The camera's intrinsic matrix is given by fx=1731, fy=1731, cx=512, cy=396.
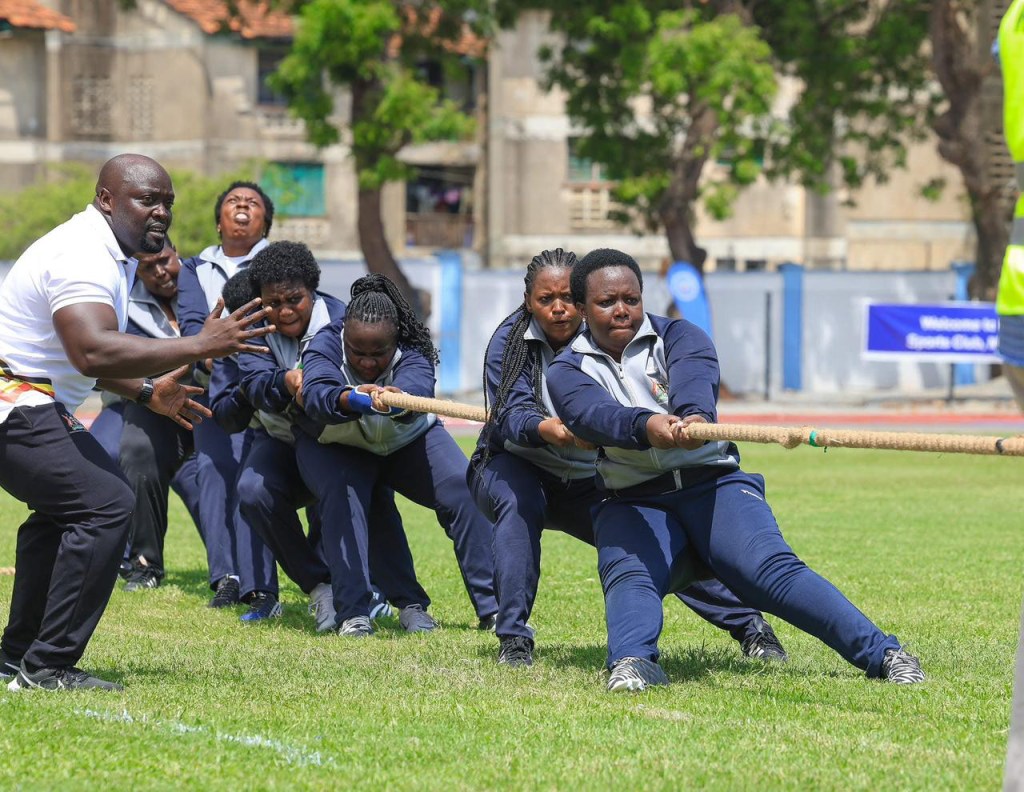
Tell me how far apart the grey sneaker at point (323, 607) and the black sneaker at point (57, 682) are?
1976 millimetres

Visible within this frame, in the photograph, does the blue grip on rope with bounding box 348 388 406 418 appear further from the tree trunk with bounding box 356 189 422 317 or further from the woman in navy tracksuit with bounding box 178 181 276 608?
the tree trunk with bounding box 356 189 422 317

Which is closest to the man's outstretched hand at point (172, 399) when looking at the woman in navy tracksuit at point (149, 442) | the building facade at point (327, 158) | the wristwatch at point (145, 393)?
the wristwatch at point (145, 393)

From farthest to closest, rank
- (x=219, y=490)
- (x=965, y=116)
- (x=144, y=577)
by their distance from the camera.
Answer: (x=965, y=116), (x=144, y=577), (x=219, y=490)

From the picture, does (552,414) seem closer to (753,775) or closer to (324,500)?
(324,500)

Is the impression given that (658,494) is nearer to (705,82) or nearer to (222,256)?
(222,256)

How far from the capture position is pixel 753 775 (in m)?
5.29

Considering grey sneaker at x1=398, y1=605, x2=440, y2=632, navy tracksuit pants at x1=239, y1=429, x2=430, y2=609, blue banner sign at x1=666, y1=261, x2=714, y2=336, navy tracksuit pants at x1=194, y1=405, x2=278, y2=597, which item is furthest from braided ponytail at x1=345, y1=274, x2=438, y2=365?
blue banner sign at x1=666, y1=261, x2=714, y2=336

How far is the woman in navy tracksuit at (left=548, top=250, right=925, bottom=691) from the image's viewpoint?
6742 millimetres

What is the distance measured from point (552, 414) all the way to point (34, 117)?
159 ft

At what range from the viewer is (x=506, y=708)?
6.36 m

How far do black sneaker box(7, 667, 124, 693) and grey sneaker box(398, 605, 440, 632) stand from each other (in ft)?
7.24

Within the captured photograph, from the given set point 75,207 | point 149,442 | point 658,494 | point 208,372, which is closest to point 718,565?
point 658,494

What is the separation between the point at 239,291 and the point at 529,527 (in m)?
2.43

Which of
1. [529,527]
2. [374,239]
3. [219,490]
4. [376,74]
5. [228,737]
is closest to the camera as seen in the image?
[228,737]
